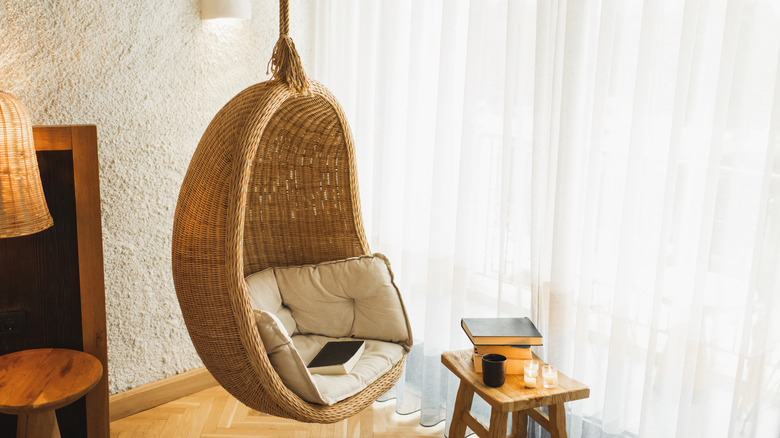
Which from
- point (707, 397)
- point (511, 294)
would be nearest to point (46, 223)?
point (511, 294)

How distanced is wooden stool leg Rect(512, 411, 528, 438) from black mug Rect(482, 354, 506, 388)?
0.37m

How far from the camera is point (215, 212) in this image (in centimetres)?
185

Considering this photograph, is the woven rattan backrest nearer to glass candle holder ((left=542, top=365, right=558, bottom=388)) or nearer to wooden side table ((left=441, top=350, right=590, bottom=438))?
wooden side table ((left=441, top=350, right=590, bottom=438))

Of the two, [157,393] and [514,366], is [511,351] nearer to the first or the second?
[514,366]

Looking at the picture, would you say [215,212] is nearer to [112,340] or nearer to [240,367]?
[240,367]

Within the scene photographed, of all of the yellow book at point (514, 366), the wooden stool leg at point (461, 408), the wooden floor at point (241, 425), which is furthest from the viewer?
the wooden floor at point (241, 425)

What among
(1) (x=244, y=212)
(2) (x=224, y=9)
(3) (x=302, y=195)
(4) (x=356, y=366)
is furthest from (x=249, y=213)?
(2) (x=224, y=9)

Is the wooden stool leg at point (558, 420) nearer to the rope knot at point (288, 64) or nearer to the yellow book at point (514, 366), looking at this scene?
the yellow book at point (514, 366)

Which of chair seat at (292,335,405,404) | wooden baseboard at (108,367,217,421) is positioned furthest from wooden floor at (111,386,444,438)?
chair seat at (292,335,405,404)

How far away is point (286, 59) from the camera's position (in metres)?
1.88

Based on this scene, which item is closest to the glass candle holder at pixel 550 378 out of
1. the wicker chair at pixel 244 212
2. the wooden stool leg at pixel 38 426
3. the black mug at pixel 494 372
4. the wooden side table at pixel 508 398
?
the wooden side table at pixel 508 398

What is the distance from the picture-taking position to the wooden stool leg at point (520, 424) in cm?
217

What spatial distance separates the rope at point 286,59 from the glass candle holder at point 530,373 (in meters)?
1.11

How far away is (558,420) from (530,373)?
0.17 meters
